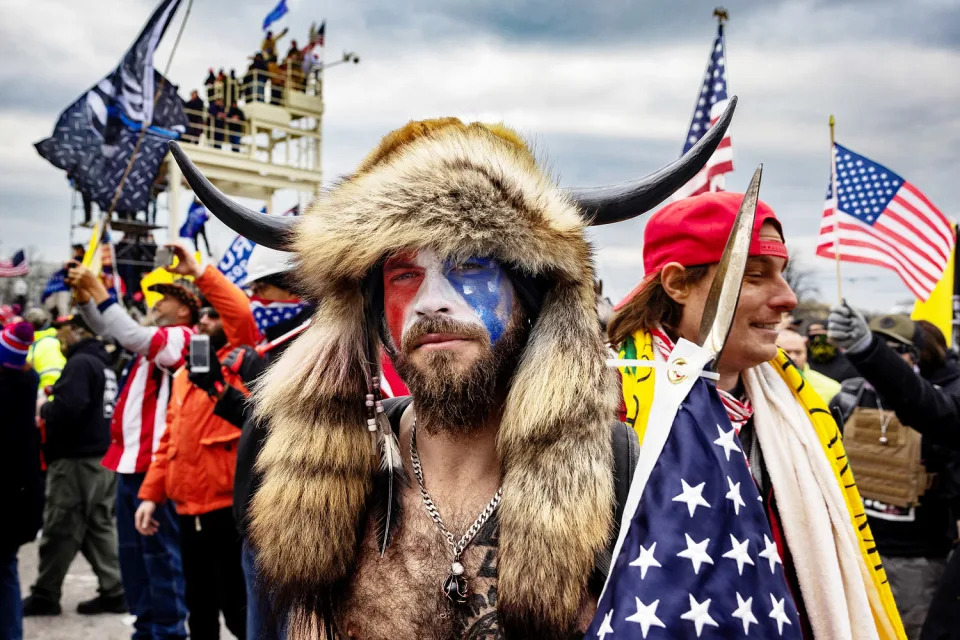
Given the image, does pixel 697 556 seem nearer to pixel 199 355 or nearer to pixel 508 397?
pixel 508 397

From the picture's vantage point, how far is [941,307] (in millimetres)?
4730

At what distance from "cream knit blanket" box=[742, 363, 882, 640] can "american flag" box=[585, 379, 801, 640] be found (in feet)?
2.34

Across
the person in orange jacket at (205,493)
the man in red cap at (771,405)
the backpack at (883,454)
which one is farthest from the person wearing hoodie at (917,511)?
the person in orange jacket at (205,493)

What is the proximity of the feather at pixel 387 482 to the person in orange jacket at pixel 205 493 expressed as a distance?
2.75 meters

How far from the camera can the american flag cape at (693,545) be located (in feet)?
4.45

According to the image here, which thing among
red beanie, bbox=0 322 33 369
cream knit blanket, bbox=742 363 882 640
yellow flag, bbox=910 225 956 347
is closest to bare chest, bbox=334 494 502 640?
cream knit blanket, bbox=742 363 882 640

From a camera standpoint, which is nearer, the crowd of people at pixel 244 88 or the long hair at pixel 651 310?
the long hair at pixel 651 310

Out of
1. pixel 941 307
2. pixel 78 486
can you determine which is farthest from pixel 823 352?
pixel 78 486

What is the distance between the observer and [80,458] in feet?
20.9

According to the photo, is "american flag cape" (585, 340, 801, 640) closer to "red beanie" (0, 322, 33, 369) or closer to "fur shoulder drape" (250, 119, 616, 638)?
"fur shoulder drape" (250, 119, 616, 638)

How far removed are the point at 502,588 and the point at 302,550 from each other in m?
0.48

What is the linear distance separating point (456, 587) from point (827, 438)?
1293 mm

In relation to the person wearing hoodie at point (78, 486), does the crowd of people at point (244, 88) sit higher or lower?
higher

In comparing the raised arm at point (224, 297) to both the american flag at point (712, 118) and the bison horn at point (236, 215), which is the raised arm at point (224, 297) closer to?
the bison horn at point (236, 215)
